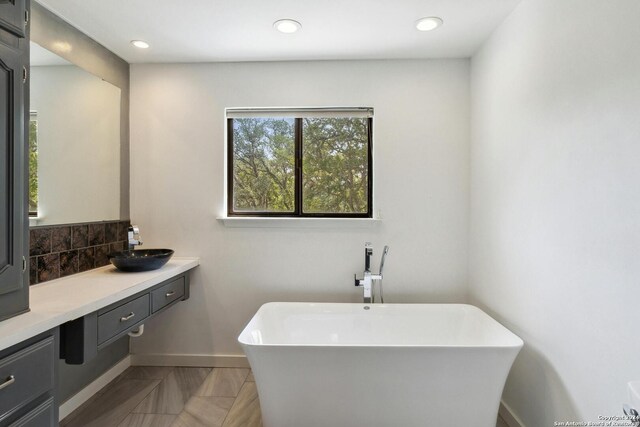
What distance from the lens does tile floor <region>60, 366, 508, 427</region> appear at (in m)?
Answer: 1.98

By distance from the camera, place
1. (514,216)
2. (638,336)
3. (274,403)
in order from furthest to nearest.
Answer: (514,216)
(274,403)
(638,336)

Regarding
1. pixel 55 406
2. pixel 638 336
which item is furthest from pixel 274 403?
pixel 638 336

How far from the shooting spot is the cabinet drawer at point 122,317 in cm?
167

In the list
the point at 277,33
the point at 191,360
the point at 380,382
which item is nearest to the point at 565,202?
the point at 380,382

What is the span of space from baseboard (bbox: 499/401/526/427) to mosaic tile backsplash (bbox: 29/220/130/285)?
2.86 m

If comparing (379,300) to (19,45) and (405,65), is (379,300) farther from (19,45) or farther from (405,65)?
(19,45)

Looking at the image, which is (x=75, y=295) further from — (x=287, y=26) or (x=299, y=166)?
(x=287, y=26)

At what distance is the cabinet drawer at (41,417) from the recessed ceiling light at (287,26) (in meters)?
2.21

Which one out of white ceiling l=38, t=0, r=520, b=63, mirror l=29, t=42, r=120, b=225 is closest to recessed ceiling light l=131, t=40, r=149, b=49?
white ceiling l=38, t=0, r=520, b=63

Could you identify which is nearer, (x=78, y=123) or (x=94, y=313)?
(x=94, y=313)

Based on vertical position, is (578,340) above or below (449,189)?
below

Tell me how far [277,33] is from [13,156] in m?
1.59

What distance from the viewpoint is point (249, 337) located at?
1.82 m

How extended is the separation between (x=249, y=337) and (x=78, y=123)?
1.79 m
